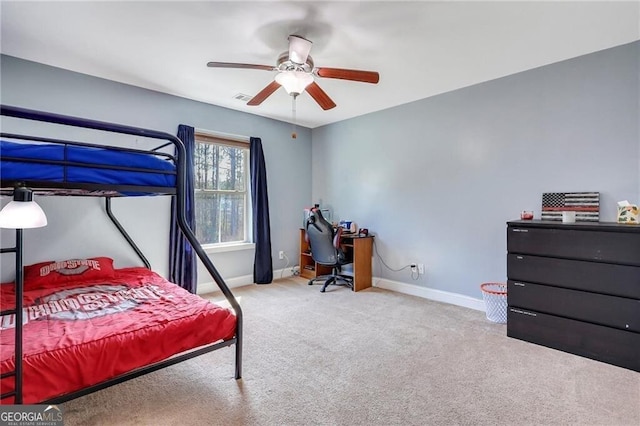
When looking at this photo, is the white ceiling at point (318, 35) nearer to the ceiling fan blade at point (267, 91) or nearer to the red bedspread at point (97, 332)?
the ceiling fan blade at point (267, 91)

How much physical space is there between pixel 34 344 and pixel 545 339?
3294 mm

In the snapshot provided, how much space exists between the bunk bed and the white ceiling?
3.09 feet

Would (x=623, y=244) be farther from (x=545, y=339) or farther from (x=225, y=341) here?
(x=225, y=341)

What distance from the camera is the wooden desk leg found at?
413cm

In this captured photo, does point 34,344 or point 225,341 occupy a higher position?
point 34,344

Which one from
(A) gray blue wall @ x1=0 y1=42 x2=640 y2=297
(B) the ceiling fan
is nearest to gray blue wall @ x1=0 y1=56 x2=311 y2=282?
(A) gray blue wall @ x1=0 y1=42 x2=640 y2=297

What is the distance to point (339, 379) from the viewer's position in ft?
6.79

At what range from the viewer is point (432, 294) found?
12.4 feet

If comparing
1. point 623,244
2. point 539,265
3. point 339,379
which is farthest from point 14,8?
point 623,244

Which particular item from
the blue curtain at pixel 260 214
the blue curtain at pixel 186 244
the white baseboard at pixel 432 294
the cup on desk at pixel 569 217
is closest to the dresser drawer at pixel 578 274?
the cup on desk at pixel 569 217

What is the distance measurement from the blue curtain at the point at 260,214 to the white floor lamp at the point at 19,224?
9.97 ft

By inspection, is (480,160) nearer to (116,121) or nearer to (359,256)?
(359,256)

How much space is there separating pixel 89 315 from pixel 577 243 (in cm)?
337

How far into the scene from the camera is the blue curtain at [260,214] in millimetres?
4453
